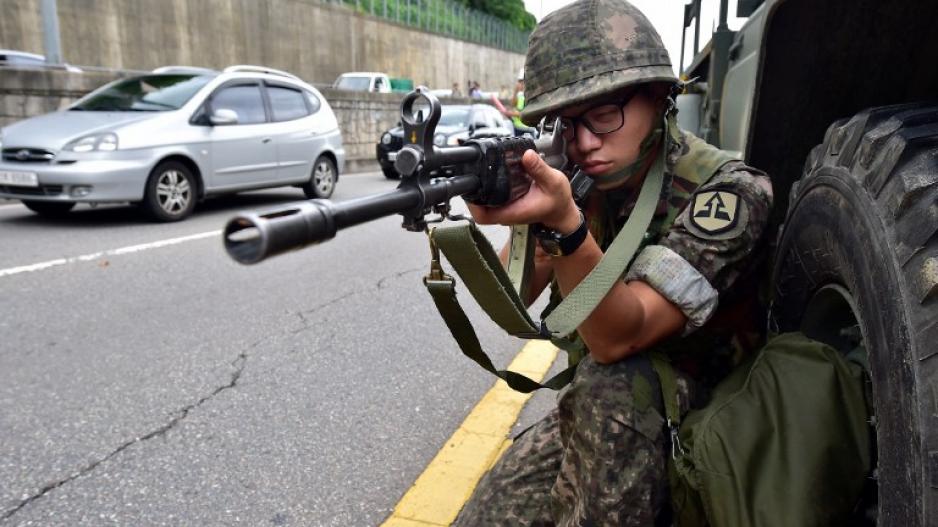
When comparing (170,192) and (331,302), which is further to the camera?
(170,192)

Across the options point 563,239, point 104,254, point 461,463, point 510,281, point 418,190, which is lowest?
point 461,463

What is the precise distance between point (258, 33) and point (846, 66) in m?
24.4

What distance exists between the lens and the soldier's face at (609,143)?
1.74 m

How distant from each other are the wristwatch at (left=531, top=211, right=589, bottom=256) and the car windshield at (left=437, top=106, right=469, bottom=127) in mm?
11840

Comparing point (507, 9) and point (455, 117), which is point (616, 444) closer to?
point (455, 117)

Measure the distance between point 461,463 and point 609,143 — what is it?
1.32 meters

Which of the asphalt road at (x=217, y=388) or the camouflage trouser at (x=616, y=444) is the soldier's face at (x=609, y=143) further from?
the asphalt road at (x=217, y=388)

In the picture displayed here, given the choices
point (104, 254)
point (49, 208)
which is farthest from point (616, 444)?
point (49, 208)

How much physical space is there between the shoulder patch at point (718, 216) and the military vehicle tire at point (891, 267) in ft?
0.50

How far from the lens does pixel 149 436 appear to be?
266 centimetres

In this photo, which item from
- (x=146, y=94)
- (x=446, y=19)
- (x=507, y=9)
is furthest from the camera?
(x=507, y=9)

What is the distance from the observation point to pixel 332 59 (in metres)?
27.5

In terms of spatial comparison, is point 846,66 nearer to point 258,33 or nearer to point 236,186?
point 236,186

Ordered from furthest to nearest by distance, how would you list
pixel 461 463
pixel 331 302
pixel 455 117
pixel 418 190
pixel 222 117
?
pixel 455 117
pixel 222 117
pixel 331 302
pixel 461 463
pixel 418 190
